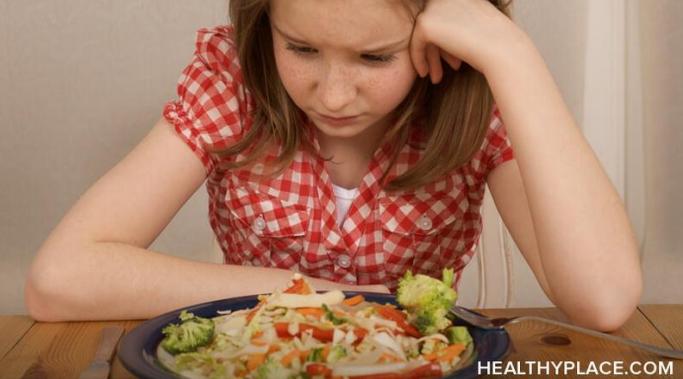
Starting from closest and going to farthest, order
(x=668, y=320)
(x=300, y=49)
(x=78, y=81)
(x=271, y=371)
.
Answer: (x=271, y=371), (x=668, y=320), (x=300, y=49), (x=78, y=81)

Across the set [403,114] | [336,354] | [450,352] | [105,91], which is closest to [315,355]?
[336,354]

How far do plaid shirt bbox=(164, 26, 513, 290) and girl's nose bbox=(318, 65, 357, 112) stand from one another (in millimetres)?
286

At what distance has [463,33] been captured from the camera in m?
1.26

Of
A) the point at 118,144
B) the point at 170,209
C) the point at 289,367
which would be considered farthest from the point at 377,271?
the point at 118,144

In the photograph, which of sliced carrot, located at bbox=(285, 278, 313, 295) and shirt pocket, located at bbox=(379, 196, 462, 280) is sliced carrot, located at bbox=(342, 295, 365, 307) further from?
shirt pocket, located at bbox=(379, 196, 462, 280)

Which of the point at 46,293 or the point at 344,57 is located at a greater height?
the point at 344,57

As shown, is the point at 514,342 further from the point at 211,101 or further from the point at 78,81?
the point at 78,81

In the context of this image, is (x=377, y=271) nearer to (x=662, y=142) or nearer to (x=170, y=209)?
(x=170, y=209)

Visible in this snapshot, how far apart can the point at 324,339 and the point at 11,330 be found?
1.37 ft

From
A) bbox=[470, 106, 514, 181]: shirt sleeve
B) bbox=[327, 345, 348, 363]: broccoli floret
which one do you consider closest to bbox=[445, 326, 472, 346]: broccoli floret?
bbox=[327, 345, 348, 363]: broccoli floret

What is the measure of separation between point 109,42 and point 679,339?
67.0 inches

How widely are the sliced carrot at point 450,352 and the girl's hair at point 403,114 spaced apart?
55cm

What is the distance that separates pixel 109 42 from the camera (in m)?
2.40

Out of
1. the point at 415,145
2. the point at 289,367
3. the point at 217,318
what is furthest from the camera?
the point at 415,145
